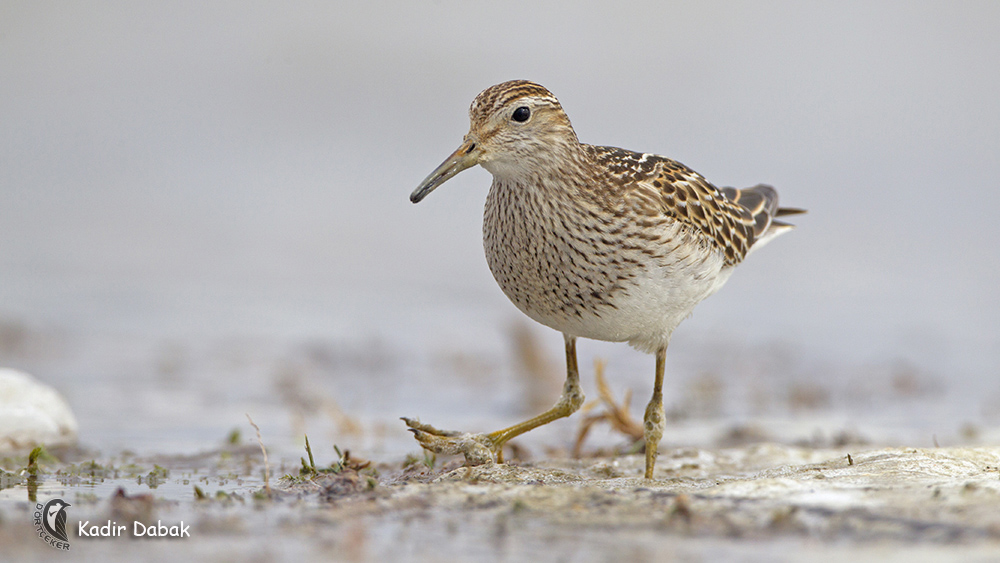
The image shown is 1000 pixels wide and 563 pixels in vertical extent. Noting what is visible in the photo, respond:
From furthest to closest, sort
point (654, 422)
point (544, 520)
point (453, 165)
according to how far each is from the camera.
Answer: point (654, 422)
point (453, 165)
point (544, 520)

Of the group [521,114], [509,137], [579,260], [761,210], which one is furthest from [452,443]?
[761,210]

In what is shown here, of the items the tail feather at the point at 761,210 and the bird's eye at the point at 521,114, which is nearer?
the bird's eye at the point at 521,114

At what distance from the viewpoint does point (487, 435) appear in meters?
5.65

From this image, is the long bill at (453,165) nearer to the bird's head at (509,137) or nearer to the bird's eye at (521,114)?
the bird's head at (509,137)

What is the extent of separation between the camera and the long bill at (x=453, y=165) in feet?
16.9

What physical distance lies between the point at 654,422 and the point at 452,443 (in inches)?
50.6

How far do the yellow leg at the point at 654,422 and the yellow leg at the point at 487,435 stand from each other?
0.46m

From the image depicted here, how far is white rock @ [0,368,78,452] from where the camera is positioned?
5.86m

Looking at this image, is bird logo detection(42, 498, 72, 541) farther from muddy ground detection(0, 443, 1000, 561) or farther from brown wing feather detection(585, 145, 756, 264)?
brown wing feather detection(585, 145, 756, 264)

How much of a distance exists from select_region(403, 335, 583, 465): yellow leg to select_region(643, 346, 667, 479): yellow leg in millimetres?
456

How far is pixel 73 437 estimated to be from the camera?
623 cm

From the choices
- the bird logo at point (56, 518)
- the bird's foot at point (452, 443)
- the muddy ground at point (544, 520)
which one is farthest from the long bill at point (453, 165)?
the bird logo at point (56, 518)

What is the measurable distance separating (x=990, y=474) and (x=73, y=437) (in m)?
5.18

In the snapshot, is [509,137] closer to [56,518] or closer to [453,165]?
[453,165]
